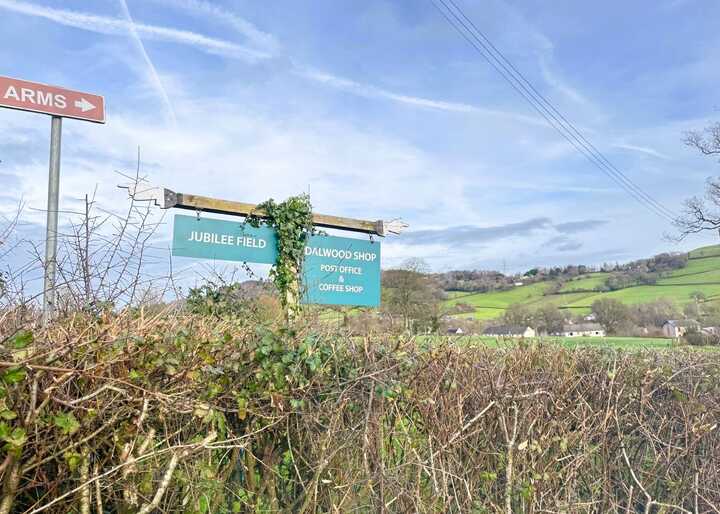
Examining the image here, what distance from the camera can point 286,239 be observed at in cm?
632

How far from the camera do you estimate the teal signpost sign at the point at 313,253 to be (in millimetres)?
5746

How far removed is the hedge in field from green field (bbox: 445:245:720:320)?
93.5 feet

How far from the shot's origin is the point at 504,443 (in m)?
3.51

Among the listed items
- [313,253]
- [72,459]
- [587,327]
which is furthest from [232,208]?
[587,327]

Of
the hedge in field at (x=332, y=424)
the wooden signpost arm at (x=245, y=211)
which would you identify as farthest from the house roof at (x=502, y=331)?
the wooden signpost arm at (x=245, y=211)

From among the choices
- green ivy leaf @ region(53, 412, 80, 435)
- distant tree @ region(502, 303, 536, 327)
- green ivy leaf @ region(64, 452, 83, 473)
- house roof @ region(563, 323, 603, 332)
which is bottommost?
house roof @ region(563, 323, 603, 332)

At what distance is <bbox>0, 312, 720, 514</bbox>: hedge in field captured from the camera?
7.23 ft

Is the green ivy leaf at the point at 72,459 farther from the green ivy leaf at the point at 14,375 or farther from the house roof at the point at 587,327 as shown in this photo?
the house roof at the point at 587,327

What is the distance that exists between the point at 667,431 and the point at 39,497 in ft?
13.3

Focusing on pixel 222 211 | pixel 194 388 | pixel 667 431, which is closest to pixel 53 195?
pixel 222 211

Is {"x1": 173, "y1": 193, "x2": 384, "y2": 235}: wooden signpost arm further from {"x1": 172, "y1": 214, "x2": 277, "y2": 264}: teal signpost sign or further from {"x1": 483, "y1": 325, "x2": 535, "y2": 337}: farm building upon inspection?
{"x1": 483, "y1": 325, "x2": 535, "y2": 337}: farm building

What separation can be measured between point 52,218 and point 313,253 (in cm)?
299

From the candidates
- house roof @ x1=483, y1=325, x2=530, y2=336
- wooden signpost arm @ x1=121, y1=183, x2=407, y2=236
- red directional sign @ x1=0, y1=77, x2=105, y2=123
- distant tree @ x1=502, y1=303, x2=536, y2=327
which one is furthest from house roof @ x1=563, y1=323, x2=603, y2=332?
red directional sign @ x1=0, y1=77, x2=105, y2=123

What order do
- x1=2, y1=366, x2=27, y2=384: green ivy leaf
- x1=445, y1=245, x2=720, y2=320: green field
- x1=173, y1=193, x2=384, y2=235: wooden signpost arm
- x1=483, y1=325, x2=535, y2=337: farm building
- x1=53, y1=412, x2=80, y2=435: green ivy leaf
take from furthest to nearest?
1. x1=445, y1=245, x2=720, y2=320: green field
2. x1=173, y1=193, x2=384, y2=235: wooden signpost arm
3. x1=483, y1=325, x2=535, y2=337: farm building
4. x1=53, y1=412, x2=80, y2=435: green ivy leaf
5. x1=2, y1=366, x2=27, y2=384: green ivy leaf
